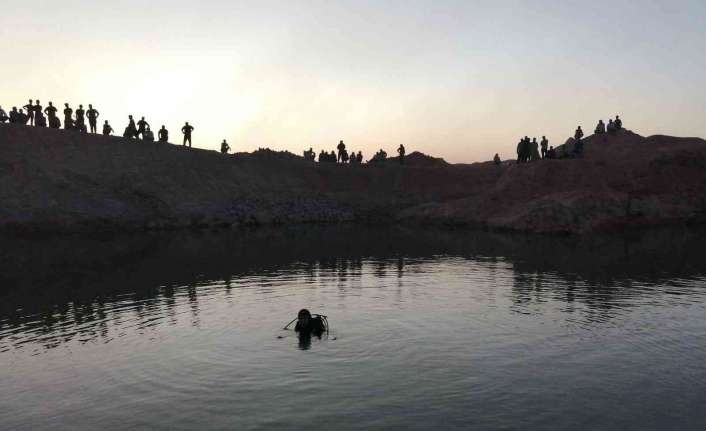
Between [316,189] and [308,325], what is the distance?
65705 millimetres

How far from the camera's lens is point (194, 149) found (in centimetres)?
8544

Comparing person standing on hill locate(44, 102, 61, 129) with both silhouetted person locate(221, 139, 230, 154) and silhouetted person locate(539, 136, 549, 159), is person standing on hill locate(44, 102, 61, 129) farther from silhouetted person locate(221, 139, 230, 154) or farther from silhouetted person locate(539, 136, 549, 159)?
silhouetted person locate(539, 136, 549, 159)

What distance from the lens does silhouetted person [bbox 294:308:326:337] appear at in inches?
821

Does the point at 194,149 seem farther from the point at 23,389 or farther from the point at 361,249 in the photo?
the point at 23,389

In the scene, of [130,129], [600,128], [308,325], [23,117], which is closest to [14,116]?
[23,117]

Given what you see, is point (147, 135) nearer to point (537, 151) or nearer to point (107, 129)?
point (107, 129)

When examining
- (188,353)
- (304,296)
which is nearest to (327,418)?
(188,353)

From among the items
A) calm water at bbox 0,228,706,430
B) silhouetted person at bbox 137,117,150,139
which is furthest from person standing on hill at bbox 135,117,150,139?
calm water at bbox 0,228,706,430

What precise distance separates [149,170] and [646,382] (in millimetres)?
68894

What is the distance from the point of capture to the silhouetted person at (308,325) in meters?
20.9

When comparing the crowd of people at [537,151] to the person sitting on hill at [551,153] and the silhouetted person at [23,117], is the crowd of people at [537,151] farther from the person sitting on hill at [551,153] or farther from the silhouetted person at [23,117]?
the silhouetted person at [23,117]

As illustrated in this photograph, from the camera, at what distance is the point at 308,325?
21.1 m

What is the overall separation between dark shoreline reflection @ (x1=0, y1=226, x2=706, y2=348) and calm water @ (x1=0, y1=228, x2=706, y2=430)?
25 cm

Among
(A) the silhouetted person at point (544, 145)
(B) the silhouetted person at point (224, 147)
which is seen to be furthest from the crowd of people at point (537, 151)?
(B) the silhouetted person at point (224, 147)
